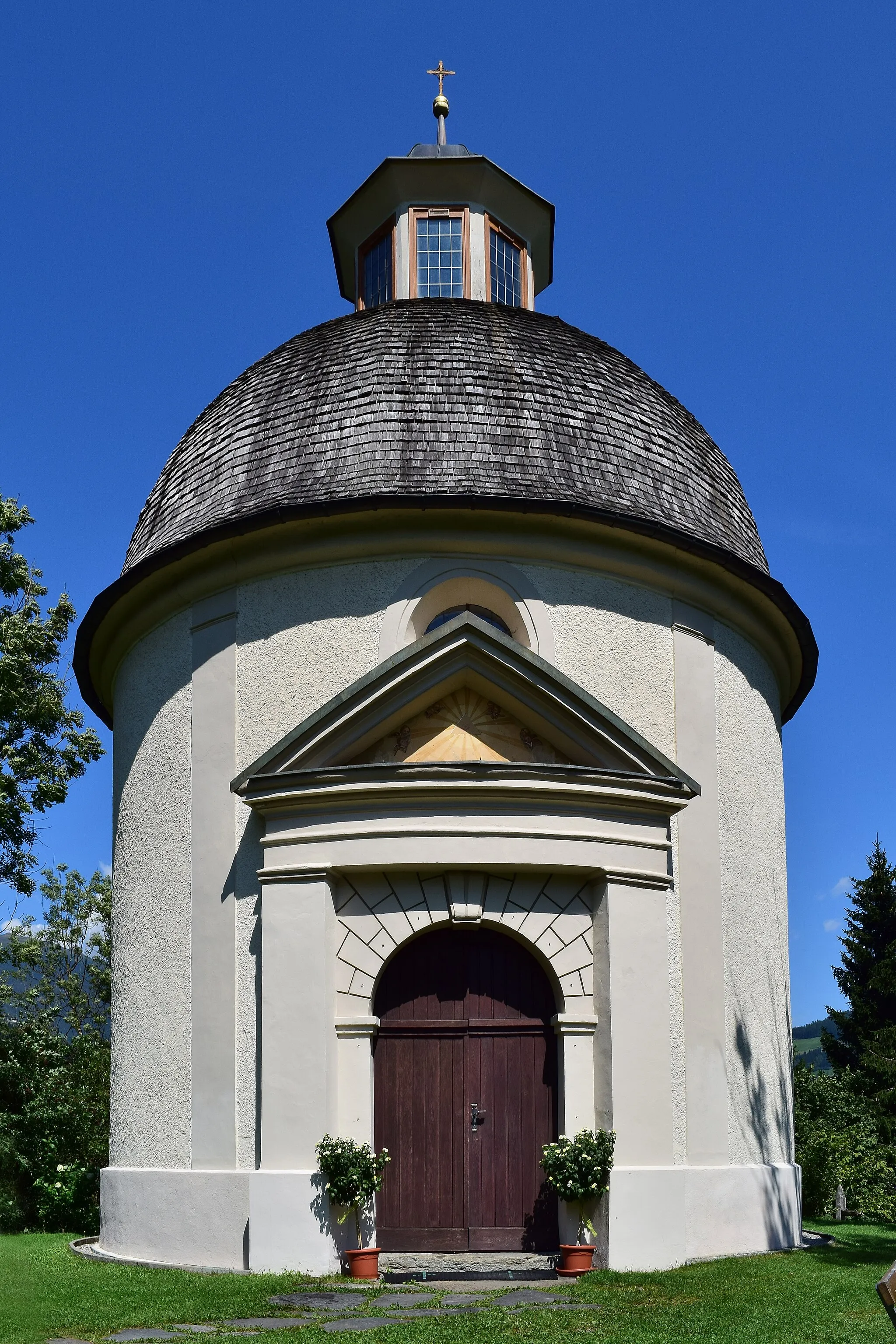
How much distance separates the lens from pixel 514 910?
1213 centimetres

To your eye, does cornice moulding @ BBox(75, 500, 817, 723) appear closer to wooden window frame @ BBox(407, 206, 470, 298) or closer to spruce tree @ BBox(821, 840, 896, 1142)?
wooden window frame @ BBox(407, 206, 470, 298)

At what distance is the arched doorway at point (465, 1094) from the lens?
468 inches

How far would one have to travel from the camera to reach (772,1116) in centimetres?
1404

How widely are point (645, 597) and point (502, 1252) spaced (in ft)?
19.7

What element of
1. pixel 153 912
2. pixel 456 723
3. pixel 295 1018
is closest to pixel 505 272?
pixel 456 723

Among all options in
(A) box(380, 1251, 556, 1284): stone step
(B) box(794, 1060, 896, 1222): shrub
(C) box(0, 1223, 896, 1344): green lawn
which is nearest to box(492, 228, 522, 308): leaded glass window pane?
(B) box(794, 1060, 896, 1222): shrub

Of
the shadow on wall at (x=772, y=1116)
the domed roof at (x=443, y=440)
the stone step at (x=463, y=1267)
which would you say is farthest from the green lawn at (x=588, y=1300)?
the domed roof at (x=443, y=440)

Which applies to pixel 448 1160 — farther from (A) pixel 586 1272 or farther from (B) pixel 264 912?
(B) pixel 264 912

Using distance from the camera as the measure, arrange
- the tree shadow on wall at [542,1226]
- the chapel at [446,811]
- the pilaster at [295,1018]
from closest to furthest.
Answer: the pilaster at [295,1018]
the tree shadow on wall at [542,1226]
the chapel at [446,811]

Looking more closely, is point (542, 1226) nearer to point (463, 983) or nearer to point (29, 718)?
point (463, 983)

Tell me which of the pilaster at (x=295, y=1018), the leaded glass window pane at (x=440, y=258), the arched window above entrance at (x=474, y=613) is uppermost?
the leaded glass window pane at (x=440, y=258)

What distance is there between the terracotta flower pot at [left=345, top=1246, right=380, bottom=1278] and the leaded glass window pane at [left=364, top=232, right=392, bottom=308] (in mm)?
12746

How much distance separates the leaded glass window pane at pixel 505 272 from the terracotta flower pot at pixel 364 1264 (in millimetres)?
12817

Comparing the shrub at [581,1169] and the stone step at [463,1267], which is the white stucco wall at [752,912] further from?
the stone step at [463,1267]
